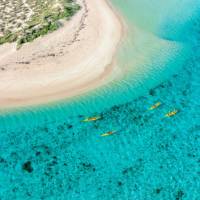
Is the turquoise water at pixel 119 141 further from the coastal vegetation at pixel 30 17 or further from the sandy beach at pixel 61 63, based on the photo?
the coastal vegetation at pixel 30 17

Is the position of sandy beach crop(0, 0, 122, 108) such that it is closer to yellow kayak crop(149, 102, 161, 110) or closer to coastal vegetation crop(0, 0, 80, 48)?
coastal vegetation crop(0, 0, 80, 48)

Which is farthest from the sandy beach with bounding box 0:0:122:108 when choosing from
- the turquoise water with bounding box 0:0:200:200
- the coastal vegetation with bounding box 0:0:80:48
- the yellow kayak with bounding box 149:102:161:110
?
the yellow kayak with bounding box 149:102:161:110

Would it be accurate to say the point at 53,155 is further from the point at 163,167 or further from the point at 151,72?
the point at 151,72

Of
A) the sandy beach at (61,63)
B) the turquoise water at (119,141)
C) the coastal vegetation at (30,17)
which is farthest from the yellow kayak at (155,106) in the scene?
the coastal vegetation at (30,17)

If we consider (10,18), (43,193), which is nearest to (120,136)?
(43,193)

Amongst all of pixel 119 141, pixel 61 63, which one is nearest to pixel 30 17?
pixel 61 63

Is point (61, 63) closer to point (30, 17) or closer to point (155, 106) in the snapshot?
point (30, 17)
